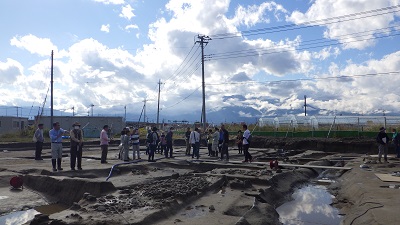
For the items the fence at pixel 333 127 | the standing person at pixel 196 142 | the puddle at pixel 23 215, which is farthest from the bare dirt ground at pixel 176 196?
the fence at pixel 333 127

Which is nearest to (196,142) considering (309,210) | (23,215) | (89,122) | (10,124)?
(309,210)

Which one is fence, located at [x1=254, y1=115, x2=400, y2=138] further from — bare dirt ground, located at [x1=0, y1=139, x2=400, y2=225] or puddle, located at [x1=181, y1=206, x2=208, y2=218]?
puddle, located at [x1=181, y1=206, x2=208, y2=218]

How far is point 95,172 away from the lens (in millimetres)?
13500

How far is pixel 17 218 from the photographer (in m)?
8.45

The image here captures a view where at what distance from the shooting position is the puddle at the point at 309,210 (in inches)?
362

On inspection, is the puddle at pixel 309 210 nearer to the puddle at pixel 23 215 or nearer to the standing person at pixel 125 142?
the puddle at pixel 23 215

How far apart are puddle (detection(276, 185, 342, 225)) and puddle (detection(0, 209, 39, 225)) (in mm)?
5691

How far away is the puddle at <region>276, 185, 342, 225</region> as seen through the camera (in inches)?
362

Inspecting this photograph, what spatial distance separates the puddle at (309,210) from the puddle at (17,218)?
18.7 feet

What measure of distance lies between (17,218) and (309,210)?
7.12 metres

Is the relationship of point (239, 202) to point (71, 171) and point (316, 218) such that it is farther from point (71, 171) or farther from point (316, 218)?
point (71, 171)

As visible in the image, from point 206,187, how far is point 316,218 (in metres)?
2.88

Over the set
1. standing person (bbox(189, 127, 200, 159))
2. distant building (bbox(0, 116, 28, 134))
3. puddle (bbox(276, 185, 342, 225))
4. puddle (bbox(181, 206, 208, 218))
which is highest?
distant building (bbox(0, 116, 28, 134))

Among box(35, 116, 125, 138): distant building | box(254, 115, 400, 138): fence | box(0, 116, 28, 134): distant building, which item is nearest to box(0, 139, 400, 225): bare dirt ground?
box(254, 115, 400, 138): fence
